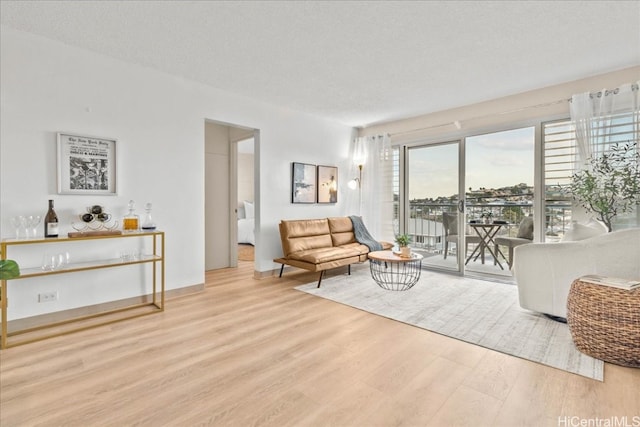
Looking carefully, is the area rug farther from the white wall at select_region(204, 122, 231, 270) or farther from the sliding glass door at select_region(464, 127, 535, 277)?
the white wall at select_region(204, 122, 231, 270)

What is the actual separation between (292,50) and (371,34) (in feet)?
2.56

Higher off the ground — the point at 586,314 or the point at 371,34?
the point at 371,34

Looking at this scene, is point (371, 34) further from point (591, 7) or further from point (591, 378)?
point (591, 378)

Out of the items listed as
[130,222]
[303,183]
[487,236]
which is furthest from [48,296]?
[487,236]

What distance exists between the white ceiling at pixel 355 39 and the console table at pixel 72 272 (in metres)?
1.82

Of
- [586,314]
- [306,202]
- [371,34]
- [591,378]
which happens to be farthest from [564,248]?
[306,202]

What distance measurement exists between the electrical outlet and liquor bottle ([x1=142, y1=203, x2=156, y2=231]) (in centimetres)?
91

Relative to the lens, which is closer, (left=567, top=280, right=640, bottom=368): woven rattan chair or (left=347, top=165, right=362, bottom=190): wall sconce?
(left=567, top=280, right=640, bottom=368): woven rattan chair

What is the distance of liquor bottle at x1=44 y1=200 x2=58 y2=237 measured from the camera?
2.60 metres

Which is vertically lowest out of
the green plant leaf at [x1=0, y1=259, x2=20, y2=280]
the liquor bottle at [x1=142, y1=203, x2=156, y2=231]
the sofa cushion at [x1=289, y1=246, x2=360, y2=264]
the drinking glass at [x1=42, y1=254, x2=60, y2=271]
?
the sofa cushion at [x1=289, y1=246, x2=360, y2=264]

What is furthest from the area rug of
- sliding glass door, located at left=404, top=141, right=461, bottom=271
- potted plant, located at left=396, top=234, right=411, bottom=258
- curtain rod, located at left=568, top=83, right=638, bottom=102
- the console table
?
curtain rod, located at left=568, top=83, right=638, bottom=102

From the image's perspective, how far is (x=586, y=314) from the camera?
219 cm

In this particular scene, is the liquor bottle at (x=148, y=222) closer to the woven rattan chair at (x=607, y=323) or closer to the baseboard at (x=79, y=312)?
the baseboard at (x=79, y=312)

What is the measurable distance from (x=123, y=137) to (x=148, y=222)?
3.01 ft
